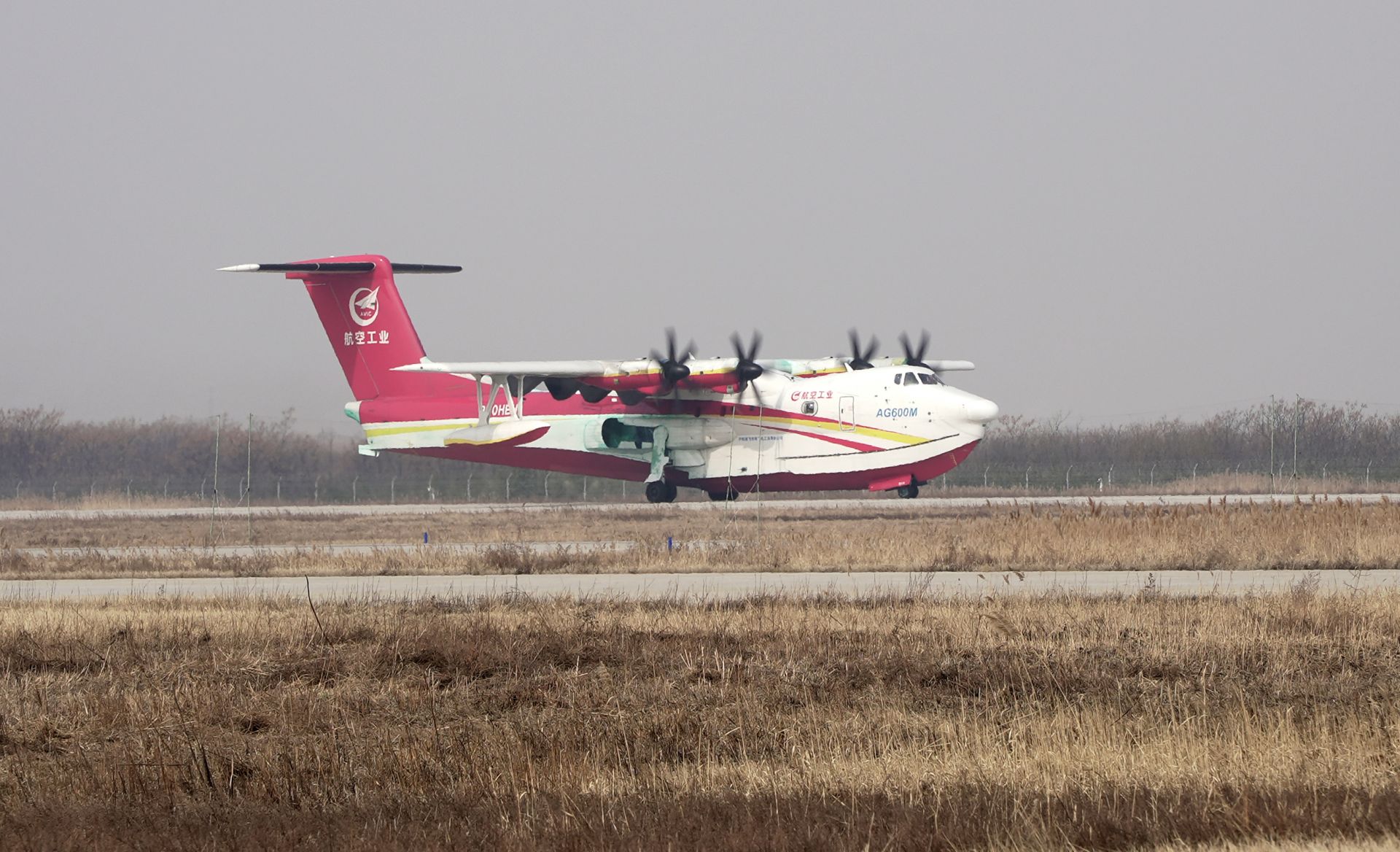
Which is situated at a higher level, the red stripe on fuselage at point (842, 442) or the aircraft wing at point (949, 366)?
the aircraft wing at point (949, 366)

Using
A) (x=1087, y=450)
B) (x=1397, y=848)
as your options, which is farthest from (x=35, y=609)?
(x=1087, y=450)

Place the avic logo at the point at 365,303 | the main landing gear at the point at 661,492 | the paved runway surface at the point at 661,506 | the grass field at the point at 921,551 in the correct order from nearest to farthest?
the grass field at the point at 921,551 < the main landing gear at the point at 661,492 < the paved runway surface at the point at 661,506 < the avic logo at the point at 365,303

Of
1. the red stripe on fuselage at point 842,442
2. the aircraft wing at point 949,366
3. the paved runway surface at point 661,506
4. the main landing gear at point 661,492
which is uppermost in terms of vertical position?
the aircraft wing at point 949,366

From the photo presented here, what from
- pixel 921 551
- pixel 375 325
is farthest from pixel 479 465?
pixel 921 551

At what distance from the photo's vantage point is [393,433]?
47500 millimetres

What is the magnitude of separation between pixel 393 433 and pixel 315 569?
22.1 m

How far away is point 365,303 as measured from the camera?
4766cm

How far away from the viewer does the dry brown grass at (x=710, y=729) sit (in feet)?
23.9

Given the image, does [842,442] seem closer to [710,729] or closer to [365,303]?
[365,303]

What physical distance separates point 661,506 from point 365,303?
12038 mm

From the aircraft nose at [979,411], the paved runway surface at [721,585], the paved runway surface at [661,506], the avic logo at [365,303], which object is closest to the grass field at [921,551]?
the paved runway surface at [721,585]

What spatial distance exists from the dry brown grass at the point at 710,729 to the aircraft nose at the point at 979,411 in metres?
23.9

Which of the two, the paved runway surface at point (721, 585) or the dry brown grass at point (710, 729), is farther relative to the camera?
the paved runway surface at point (721, 585)

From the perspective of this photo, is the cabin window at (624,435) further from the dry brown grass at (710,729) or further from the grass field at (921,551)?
the dry brown grass at (710,729)
